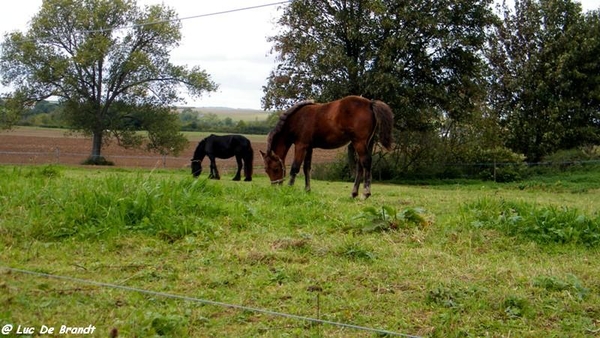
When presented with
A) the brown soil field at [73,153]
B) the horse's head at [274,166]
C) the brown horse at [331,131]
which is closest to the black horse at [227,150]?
the brown soil field at [73,153]

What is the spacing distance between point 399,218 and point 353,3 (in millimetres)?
20916

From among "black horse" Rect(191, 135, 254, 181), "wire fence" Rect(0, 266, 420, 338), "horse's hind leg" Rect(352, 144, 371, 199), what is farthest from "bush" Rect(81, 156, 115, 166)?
"wire fence" Rect(0, 266, 420, 338)

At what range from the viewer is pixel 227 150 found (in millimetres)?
19984

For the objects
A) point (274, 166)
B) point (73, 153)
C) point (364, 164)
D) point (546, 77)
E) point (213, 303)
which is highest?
point (546, 77)

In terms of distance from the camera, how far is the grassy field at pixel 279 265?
12.3 ft

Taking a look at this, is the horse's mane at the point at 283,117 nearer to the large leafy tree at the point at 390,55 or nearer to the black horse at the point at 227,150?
the black horse at the point at 227,150

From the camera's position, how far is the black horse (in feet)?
64.3

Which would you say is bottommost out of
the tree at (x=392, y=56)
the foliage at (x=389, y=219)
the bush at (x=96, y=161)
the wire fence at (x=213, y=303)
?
the bush at (x=96, y=161)

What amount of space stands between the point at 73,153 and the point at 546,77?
28.2 m

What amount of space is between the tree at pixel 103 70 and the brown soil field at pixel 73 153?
157cm

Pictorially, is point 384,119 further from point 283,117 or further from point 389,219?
point 389,219

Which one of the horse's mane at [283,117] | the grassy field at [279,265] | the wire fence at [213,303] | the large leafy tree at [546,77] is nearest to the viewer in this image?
the wire fence at [213,303]

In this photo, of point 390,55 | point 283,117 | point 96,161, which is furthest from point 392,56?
point 96,161

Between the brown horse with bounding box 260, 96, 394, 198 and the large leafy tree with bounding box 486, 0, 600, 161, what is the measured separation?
19.2 metres
